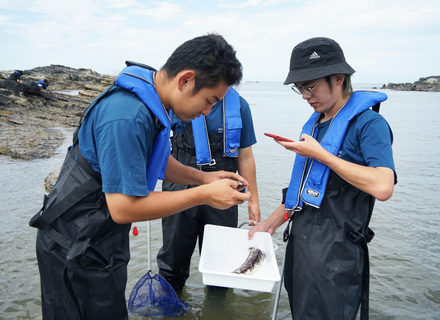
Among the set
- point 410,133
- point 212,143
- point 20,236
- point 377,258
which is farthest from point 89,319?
point 410,133

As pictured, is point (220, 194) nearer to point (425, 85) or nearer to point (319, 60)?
point (319, 60)

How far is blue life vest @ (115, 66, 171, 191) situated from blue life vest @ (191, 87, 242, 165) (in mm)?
1660

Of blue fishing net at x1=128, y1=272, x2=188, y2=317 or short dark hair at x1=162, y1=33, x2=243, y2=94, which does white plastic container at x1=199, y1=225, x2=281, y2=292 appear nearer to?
blue fishing net at x1=128, y1=272, x2=188, y2=317

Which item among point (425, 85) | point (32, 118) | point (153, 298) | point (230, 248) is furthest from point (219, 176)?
point (425, 85)

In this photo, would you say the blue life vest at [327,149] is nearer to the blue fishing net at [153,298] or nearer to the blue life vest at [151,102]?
the blue life vest at [151,102]

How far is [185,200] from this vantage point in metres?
2.38

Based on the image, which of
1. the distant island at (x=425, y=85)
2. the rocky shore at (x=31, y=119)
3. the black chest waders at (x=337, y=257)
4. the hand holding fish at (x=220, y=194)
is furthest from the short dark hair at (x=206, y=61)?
the distant island at (x=425, y=85)

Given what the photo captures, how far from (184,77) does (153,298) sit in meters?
3.07

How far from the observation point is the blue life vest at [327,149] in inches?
113

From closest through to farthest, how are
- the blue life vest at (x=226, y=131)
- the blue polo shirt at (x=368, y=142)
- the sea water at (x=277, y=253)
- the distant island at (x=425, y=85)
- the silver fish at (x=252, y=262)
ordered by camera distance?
the blue polo shirt at (x=368, y=142) → the silver fish at (x=252, y=262) → the blue life vest at (x=226, y=131) → the sea water at (x=277, y=253) → the distant island at (x=425, y=85)

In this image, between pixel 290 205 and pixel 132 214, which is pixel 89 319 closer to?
pixel 132 214

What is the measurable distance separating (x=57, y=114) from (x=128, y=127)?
23.2 m

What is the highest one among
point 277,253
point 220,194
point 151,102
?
point 151,102

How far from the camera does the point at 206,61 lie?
2.31m
